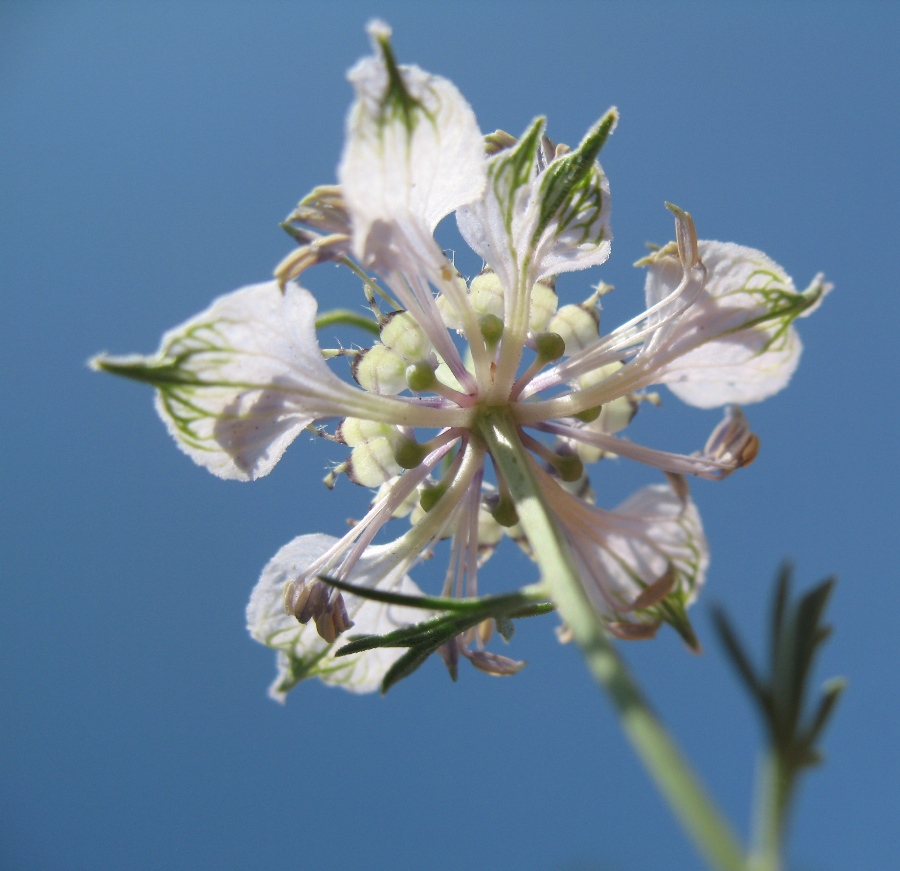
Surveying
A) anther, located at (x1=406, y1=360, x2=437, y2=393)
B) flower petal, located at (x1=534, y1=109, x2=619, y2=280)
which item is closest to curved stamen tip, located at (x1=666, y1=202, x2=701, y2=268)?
flower petal, located at (x1=534, y1=109, x2=619, y2=280)

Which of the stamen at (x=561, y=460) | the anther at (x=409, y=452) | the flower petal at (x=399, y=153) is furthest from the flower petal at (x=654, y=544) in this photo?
the flower petal at (x=399, y=153)

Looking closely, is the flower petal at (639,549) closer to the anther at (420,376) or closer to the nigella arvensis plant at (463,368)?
the nigella arvensis plant at (463,368)

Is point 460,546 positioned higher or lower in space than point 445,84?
lower

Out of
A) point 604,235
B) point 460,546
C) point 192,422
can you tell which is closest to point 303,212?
point 192,422

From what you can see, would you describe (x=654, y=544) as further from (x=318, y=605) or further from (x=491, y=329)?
(x=318, y=605)

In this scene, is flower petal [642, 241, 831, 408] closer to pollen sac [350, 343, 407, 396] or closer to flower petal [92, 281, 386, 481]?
pollen sac [350, 343, 407, 396]

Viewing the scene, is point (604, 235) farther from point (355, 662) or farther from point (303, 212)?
point (355, 662)

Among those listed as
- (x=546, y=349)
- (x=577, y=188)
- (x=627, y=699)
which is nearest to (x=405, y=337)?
(x=546, y=349)
